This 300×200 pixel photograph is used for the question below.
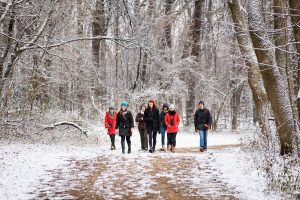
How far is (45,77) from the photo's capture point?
15.5 m

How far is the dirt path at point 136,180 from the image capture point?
7.16 m

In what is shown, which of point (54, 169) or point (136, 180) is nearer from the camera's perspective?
point (136, 180)

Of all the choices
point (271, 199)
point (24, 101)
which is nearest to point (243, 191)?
point (271, 199)

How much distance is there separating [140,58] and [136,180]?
292 inches

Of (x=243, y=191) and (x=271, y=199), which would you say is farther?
(x=243, y=191)

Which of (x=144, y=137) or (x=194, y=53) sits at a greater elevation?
(x=194, y=53)

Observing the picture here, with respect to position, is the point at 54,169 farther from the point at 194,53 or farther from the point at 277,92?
the point at 194,53

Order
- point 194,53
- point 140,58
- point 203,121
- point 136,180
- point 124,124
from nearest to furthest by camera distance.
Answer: point 136,180 → point 124,124 → point 203,121 → point 140,58 → point 194,53

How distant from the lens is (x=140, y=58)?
15062 mm

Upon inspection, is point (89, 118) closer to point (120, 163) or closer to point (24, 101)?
point (24, 101)

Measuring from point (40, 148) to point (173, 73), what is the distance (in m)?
13.0

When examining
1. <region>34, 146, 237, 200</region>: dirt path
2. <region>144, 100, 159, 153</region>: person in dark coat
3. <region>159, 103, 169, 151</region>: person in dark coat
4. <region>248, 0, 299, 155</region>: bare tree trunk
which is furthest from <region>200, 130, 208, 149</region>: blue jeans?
<region>248, 0, 299, 155</region>: bare tree trunk

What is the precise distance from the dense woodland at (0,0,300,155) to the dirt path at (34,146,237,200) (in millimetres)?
2019

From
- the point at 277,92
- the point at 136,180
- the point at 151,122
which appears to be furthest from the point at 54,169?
the point at 277,92
